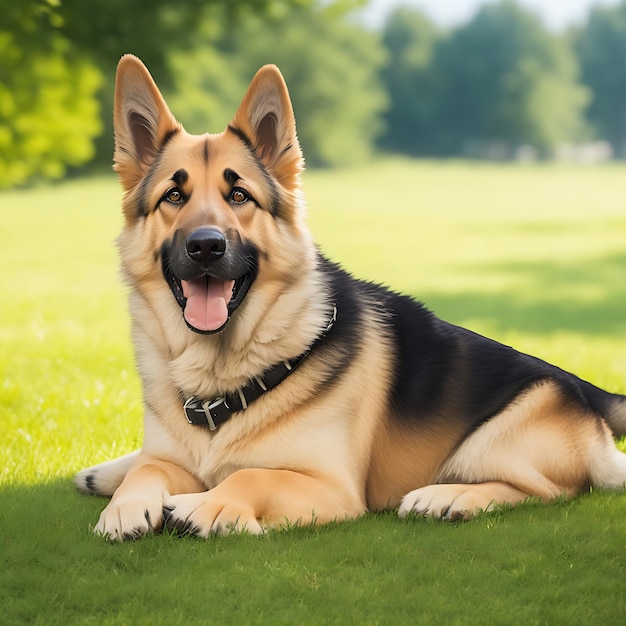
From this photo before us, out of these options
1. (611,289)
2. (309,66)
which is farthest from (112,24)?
(309,66)

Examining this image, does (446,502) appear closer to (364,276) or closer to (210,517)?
(210,517)

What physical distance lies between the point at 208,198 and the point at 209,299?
1.61 feet

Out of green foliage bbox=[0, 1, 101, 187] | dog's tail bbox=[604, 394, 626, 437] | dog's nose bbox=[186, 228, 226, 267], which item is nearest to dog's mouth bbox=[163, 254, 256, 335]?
dog's nose bbox=[186, 228, 226, 267]

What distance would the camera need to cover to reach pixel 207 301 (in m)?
4.53

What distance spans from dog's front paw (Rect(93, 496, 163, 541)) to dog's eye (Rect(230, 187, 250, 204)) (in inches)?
58.3

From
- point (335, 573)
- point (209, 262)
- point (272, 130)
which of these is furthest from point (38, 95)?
point (335, 573)

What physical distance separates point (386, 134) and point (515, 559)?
85.7 m

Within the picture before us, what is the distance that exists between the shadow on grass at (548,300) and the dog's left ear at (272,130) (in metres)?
9.08

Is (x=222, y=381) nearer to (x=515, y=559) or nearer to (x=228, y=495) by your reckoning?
(x=228, y=495)

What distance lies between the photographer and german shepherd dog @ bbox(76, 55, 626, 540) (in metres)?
4.50

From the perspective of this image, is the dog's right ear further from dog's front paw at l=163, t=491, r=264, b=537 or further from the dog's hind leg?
the dog's hind leg

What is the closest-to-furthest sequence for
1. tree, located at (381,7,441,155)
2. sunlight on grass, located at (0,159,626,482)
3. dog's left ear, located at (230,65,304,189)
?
dog's left ear, located at (230,65,304,189) → sunlight on grass, located at (0,159,626,482) → tree, located at (381,7,441,155)

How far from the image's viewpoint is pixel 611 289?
19109mm

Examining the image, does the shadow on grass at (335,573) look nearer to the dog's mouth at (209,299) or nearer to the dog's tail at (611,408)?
the dog's tail at (611,408)
